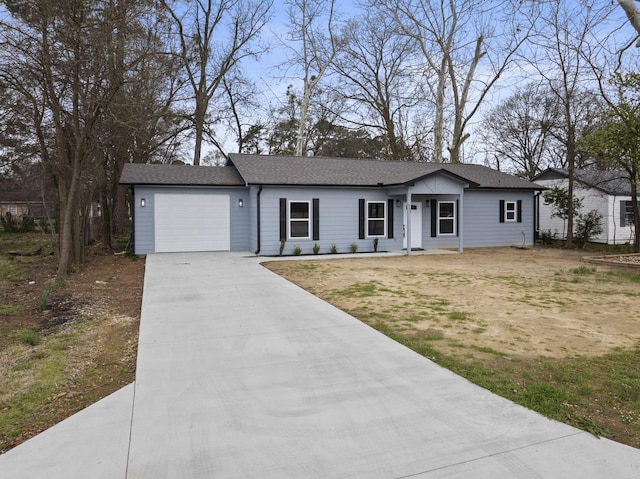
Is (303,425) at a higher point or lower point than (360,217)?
lower

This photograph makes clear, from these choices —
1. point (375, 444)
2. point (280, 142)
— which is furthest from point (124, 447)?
point (280, 142)

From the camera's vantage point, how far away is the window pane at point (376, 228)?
1525cm

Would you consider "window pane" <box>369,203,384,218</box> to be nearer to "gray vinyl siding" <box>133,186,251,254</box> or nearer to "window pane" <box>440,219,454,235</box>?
"window pane" <box>440,219,454,235</box>

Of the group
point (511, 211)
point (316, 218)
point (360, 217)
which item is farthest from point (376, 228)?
point (511, 211)

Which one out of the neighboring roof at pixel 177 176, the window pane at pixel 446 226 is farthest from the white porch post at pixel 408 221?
the neighboring roof at pixel 177 176

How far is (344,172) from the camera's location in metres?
15.8

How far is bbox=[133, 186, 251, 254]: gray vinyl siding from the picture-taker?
13.6 m

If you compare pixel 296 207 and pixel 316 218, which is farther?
pixel 316 218

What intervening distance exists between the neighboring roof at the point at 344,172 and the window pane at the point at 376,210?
78cm

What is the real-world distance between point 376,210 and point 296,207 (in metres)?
2.97

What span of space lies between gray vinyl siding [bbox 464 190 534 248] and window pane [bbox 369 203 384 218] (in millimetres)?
3665

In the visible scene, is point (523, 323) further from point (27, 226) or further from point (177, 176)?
point (27, 226)

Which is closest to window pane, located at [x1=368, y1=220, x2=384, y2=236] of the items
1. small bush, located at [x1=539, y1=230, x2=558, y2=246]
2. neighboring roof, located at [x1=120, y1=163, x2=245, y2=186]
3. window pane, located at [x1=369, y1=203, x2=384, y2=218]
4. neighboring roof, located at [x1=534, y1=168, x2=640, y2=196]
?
window pane, located at [x1=369, y1=203, x2=384, y2=218]

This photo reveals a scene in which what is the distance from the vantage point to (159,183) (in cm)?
1341
